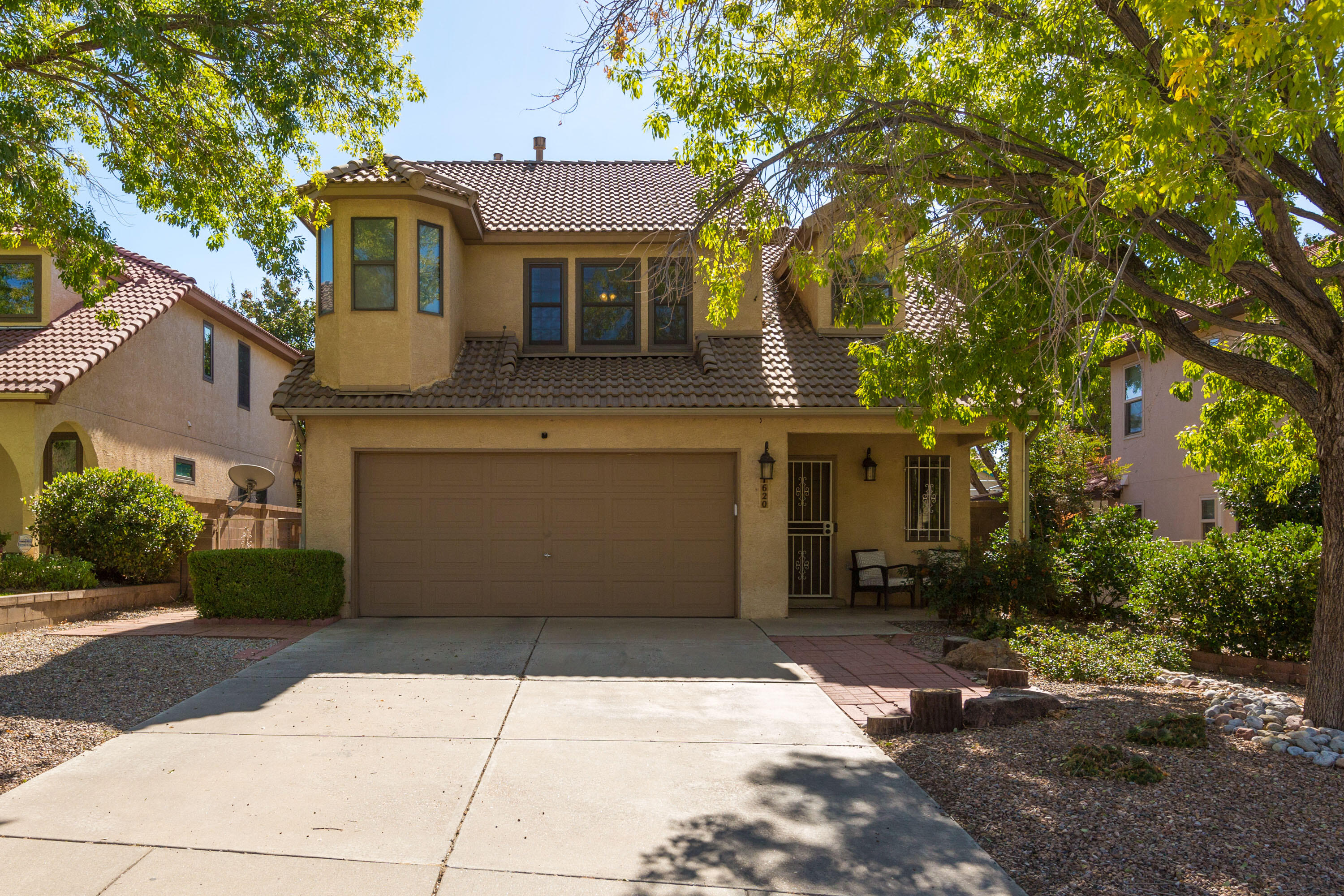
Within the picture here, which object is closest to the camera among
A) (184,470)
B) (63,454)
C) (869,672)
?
(869,672)

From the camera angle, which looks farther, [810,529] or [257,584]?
[810,529]

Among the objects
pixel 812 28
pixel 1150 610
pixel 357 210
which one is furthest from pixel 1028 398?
pixel 357 210

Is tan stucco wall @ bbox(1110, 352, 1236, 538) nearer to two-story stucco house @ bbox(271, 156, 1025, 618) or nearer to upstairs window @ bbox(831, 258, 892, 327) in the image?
two-story stucco house @ bbox(271, 156, 1025, 618)

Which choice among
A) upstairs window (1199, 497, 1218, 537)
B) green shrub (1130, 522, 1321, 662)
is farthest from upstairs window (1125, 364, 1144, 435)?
green shrub (1130, 522, 1321, 662)

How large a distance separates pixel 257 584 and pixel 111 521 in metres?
3.06

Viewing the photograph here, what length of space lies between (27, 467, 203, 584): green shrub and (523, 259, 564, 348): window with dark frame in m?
5.93

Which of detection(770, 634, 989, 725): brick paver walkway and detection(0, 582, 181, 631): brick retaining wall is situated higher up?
detection(0, 582, 181, 631): brick retaining wall

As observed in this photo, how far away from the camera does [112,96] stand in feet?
29.4

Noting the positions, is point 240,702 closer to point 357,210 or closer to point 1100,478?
point 357,210

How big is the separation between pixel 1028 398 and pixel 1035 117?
2.61m

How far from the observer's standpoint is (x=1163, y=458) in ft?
66.1

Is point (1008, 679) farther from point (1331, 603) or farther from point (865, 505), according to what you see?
point (865, 505)

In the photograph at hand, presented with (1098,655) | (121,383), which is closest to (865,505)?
(1098,655)

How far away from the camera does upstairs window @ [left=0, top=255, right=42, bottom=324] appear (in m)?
16.6
